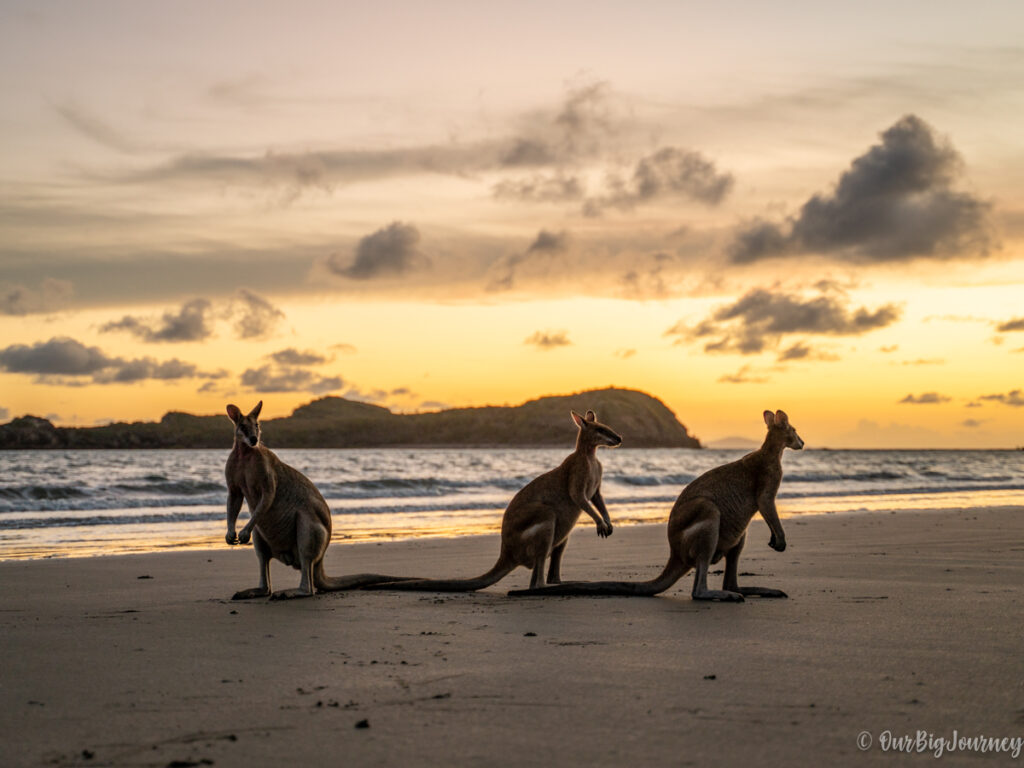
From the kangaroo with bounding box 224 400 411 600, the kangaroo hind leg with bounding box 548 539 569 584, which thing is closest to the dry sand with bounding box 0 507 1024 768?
the kangaroo with bounding box 224 400 411 600

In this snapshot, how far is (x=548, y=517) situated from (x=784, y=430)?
2.07m

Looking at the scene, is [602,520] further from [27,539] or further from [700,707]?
[27,539]

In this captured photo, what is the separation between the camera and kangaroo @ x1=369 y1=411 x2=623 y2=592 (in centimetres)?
838

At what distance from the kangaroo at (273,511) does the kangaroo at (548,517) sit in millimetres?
683

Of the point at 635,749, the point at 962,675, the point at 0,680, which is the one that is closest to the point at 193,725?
the point at 0,680

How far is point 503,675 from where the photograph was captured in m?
4.84

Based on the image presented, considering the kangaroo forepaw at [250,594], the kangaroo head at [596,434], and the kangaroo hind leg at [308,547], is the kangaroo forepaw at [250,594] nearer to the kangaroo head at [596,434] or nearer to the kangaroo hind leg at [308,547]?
the kangaroo hind leg at [308,547]

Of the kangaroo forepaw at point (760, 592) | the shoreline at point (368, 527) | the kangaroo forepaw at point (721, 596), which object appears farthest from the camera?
the shoreline at point (368, 527)

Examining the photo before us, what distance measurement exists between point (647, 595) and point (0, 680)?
465 cm

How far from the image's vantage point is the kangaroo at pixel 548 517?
27.5 ft

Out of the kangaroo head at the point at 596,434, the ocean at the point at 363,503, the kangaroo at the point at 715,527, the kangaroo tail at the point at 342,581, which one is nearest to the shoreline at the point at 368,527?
the ocean at the point at 363,503

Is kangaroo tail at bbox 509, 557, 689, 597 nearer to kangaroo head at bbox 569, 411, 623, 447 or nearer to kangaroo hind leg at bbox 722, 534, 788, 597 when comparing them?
kangaroo hind leg at bbox 722, 534, 788, 597

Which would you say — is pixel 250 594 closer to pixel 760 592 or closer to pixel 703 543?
pixel 703 543

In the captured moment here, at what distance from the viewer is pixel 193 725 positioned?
158 inches
